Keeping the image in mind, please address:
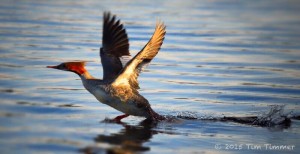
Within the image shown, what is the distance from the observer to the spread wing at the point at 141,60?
7828 mm

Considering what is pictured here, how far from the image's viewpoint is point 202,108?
9156mm

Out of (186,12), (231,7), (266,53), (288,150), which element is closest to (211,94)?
(288,150)

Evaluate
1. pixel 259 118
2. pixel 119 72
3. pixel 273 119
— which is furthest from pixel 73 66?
pixel 273 119

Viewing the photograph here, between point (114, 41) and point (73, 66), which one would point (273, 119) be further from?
point (73, 66)

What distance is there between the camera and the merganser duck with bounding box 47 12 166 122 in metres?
7.96

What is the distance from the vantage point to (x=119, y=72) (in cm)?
809

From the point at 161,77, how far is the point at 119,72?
314 centimetres

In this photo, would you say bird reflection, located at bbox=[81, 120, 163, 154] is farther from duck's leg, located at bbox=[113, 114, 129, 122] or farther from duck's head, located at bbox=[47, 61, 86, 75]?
duck's head, located at bbox=[47, 61, 86, 75]

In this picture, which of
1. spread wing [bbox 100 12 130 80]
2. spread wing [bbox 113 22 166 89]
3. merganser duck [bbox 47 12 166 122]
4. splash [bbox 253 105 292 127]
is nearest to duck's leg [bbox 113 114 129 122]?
merganser duck [bbox 47 12 166 122]

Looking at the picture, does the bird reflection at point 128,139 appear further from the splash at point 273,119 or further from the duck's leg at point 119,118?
the splash at point 273,119

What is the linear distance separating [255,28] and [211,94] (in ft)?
25.7

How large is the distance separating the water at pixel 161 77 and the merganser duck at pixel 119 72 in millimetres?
253

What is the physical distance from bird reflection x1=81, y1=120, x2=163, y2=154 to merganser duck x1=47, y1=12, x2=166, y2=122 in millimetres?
236

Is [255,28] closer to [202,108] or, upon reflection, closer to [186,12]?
[186,12]
